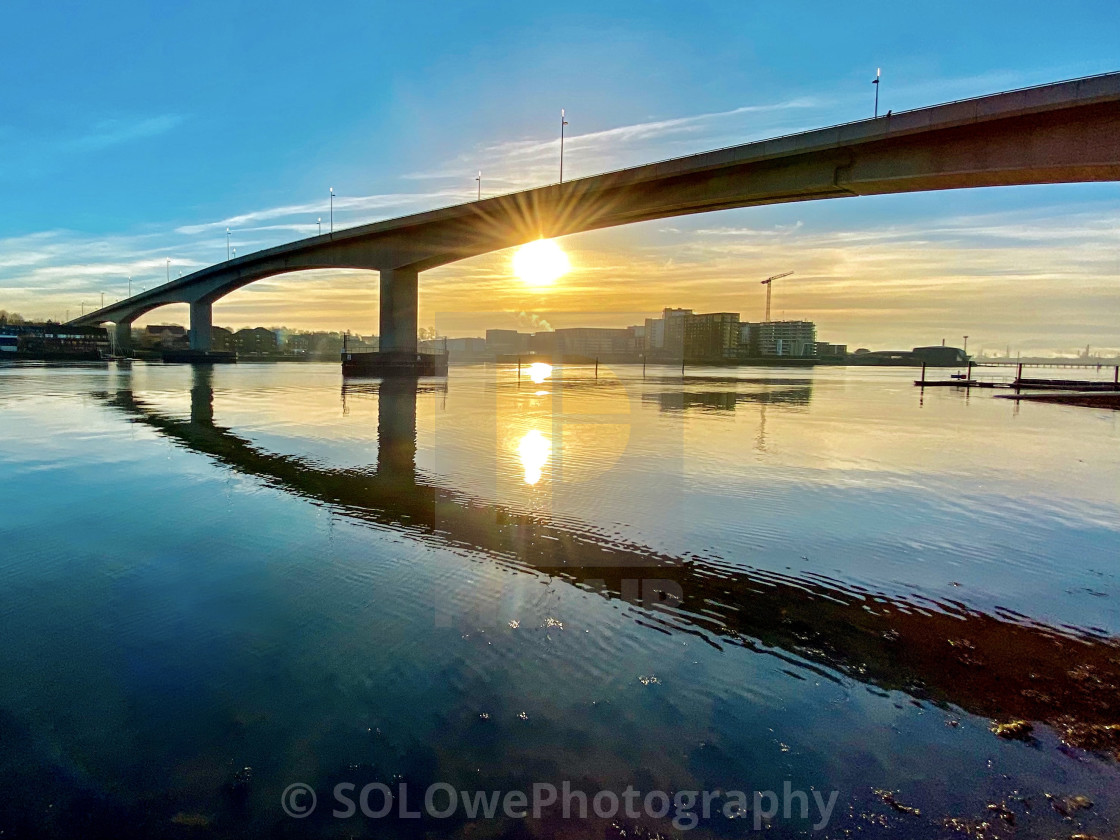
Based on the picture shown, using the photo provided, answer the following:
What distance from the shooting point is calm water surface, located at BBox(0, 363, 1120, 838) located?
3.69 metres

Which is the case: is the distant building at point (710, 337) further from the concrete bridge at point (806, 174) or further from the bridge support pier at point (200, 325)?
the concrete bridge at point (806, 174)

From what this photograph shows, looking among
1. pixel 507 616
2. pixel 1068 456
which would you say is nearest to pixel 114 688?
pixel 507 616

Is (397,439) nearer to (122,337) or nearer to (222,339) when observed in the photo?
(122,337)

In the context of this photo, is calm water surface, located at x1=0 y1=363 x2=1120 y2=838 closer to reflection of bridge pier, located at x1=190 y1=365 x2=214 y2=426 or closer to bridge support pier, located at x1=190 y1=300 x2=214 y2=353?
reflection of bridge pier, located at x1=190 y1=365 x2=214 y2=426

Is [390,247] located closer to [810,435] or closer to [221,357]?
[810,435]

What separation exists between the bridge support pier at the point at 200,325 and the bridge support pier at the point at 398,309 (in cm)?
4802

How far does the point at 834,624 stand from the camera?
19.4 feet

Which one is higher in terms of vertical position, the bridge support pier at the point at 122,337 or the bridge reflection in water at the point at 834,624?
the bridge support pier at the point at 122,337

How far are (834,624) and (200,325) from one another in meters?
99.8

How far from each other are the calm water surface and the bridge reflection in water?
35 millimetres

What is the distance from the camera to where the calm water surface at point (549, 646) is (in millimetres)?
3691

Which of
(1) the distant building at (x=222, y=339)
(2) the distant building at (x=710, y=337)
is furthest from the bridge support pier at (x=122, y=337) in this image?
(2) the distant building at (x=710, y=337)

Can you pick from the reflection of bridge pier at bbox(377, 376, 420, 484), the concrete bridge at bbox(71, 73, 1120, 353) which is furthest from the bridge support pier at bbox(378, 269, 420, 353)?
the reflection of bridge pier at bbox(377, 376, 420, 484)

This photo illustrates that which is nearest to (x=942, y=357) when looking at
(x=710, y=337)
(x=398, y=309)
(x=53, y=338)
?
(x=710, y=337)
